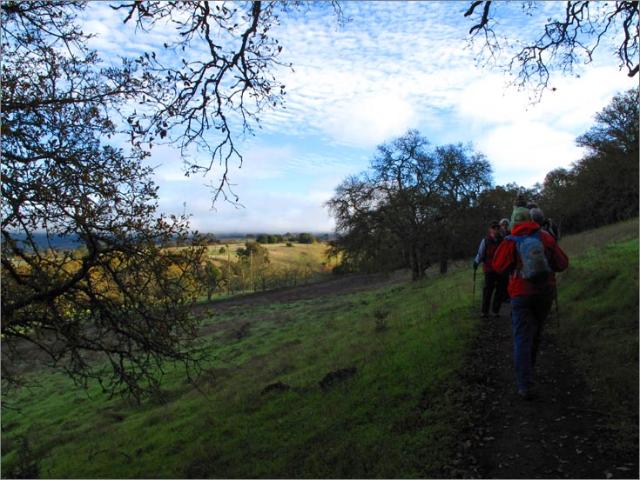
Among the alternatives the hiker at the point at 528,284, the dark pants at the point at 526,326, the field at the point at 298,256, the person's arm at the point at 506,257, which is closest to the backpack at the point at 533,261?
the hiker at the point at 528,284

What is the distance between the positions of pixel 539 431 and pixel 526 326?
1.34 m

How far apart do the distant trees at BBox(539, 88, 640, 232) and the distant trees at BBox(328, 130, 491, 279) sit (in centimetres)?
1337

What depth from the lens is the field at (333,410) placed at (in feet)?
21.1

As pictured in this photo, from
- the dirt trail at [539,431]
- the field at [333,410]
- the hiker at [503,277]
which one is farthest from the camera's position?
the hiker at [503,277]

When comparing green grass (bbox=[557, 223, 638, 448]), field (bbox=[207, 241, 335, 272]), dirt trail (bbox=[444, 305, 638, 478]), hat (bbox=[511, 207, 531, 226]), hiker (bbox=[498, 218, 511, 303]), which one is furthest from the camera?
field (bbox=[207, 241, 335, 272])

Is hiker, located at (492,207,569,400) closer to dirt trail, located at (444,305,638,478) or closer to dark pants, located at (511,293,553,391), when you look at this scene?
dark pants, located at (511,293,553,391)

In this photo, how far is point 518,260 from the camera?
6.43m

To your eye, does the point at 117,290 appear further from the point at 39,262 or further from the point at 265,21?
the point at 265,21

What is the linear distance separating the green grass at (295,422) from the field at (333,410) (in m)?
0.03

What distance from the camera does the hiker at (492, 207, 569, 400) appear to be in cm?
623

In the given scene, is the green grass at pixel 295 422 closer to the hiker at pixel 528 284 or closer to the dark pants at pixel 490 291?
the dark pants at pixel 490 291

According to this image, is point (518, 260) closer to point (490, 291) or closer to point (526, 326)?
point (526, 326)

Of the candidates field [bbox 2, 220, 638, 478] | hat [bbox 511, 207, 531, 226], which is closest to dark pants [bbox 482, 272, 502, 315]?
field [bbox 2, 220, 638, 478]

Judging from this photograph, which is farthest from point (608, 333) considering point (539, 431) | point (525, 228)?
point (539, 431)
